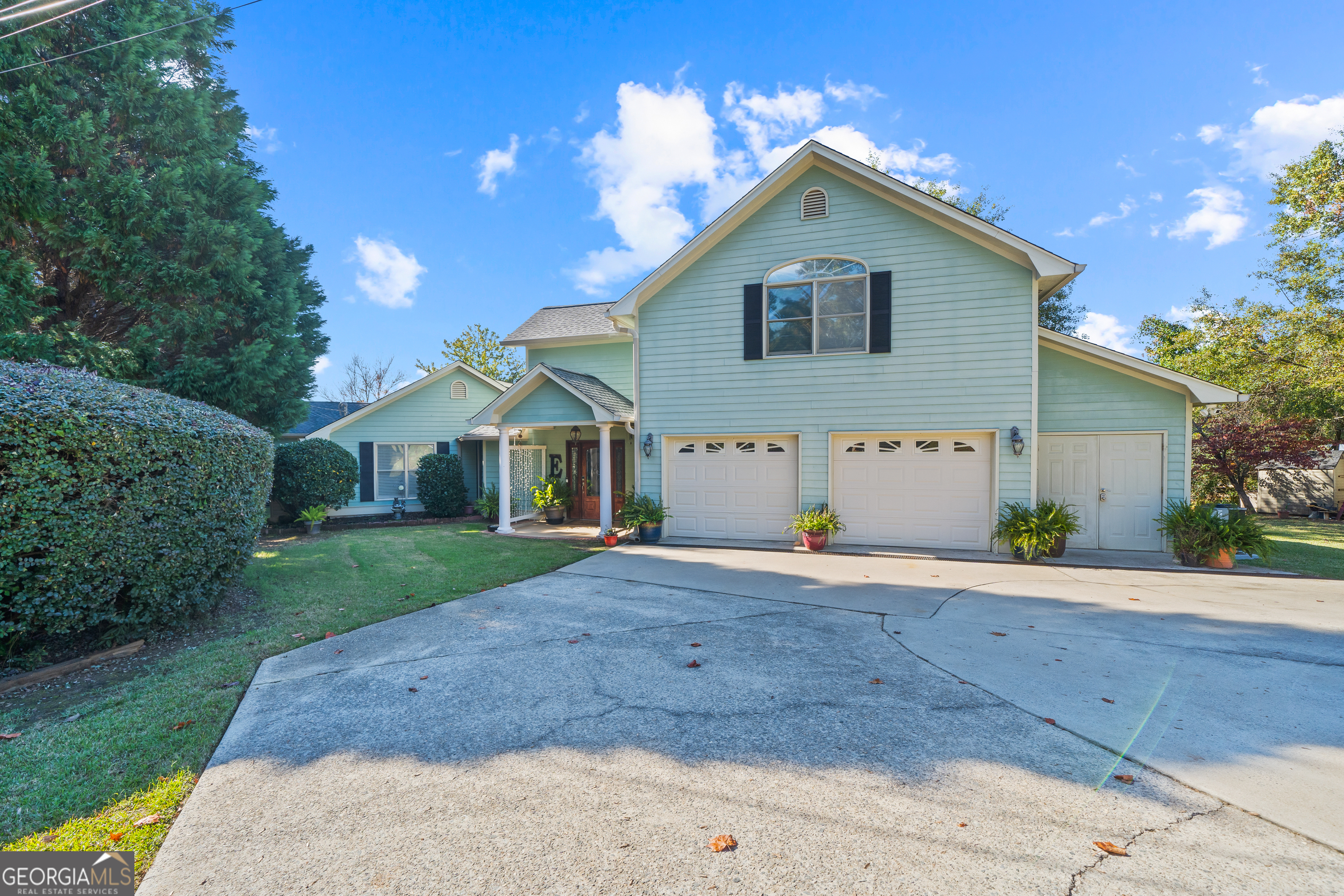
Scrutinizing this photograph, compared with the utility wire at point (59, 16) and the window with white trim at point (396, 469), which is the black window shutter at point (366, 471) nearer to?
the window with white trim at point (396, 469)

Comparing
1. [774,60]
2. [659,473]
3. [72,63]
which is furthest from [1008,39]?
[72,63]

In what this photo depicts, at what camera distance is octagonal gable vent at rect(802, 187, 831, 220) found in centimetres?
1020

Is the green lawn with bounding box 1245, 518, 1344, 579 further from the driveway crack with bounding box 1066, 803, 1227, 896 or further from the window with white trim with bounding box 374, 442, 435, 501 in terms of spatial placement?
the window with white trim with bounding box 374, 442, 435, 501

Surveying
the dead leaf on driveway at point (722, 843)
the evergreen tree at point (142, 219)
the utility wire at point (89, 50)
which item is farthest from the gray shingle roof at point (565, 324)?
the dead leaf on driveway at point (722, 843)

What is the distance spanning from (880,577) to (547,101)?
12238 millimetres

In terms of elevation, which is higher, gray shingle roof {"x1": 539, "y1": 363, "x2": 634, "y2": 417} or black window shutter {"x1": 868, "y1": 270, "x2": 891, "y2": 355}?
black window shutter {"x1": 868, "y1": 270, "x2": 891, "y2": 355}

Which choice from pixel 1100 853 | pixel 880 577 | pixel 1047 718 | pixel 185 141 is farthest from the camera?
pixel 185 141

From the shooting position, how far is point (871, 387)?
32.9 ft

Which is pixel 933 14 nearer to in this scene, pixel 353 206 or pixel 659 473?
pixel 659 473

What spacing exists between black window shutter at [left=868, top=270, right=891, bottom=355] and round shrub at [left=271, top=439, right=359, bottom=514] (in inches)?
512

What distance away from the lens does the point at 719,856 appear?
2.32m

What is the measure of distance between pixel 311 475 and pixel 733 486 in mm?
10259

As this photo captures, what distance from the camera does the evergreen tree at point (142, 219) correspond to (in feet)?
26.4

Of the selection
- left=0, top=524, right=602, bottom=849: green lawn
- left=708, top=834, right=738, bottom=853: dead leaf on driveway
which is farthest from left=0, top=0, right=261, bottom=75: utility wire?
left=708, top=834, right=738, bottom=853: dead leaf on driveway
